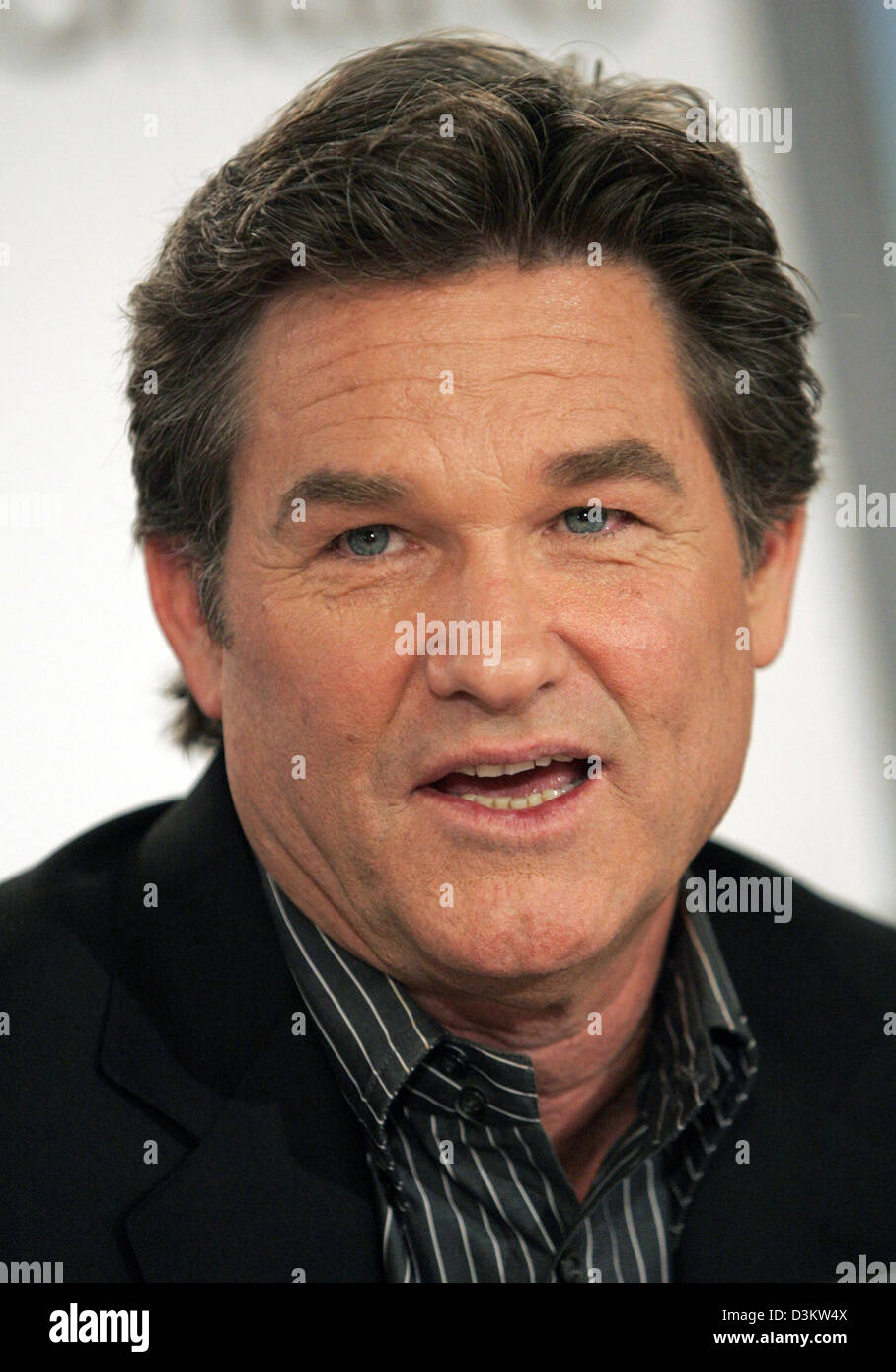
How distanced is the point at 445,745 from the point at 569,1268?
645 millimetres

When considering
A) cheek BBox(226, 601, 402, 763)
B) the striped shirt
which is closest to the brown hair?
cheek BBox(226, 601, 402, 763)

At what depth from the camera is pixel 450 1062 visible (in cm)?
177

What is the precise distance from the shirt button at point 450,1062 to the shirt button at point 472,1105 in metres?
0.02

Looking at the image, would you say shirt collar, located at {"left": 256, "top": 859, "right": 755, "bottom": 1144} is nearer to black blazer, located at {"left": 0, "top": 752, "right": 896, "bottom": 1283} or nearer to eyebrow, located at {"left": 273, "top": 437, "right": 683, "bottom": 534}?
black blazer, located at {"left": 0, "top": 752, "right": 896, "bottom": 1283}

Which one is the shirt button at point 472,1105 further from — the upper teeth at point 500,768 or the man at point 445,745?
the upper teeth at point 500,768

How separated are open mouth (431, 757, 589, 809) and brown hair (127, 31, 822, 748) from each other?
0.40 metres

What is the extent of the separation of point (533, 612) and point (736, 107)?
6.17 ft

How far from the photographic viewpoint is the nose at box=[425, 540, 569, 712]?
1579mm

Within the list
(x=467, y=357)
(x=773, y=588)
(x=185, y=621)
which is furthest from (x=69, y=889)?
(x=773, y=588)

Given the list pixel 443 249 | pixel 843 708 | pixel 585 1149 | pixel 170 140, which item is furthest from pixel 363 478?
pixel 843 708

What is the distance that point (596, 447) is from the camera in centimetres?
170

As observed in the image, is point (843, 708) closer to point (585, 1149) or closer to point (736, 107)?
point (736, 107)

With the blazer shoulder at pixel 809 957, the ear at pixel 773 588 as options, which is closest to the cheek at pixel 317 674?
→ the ear at pixel 773 588

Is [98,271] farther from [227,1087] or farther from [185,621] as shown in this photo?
[227,1087]
